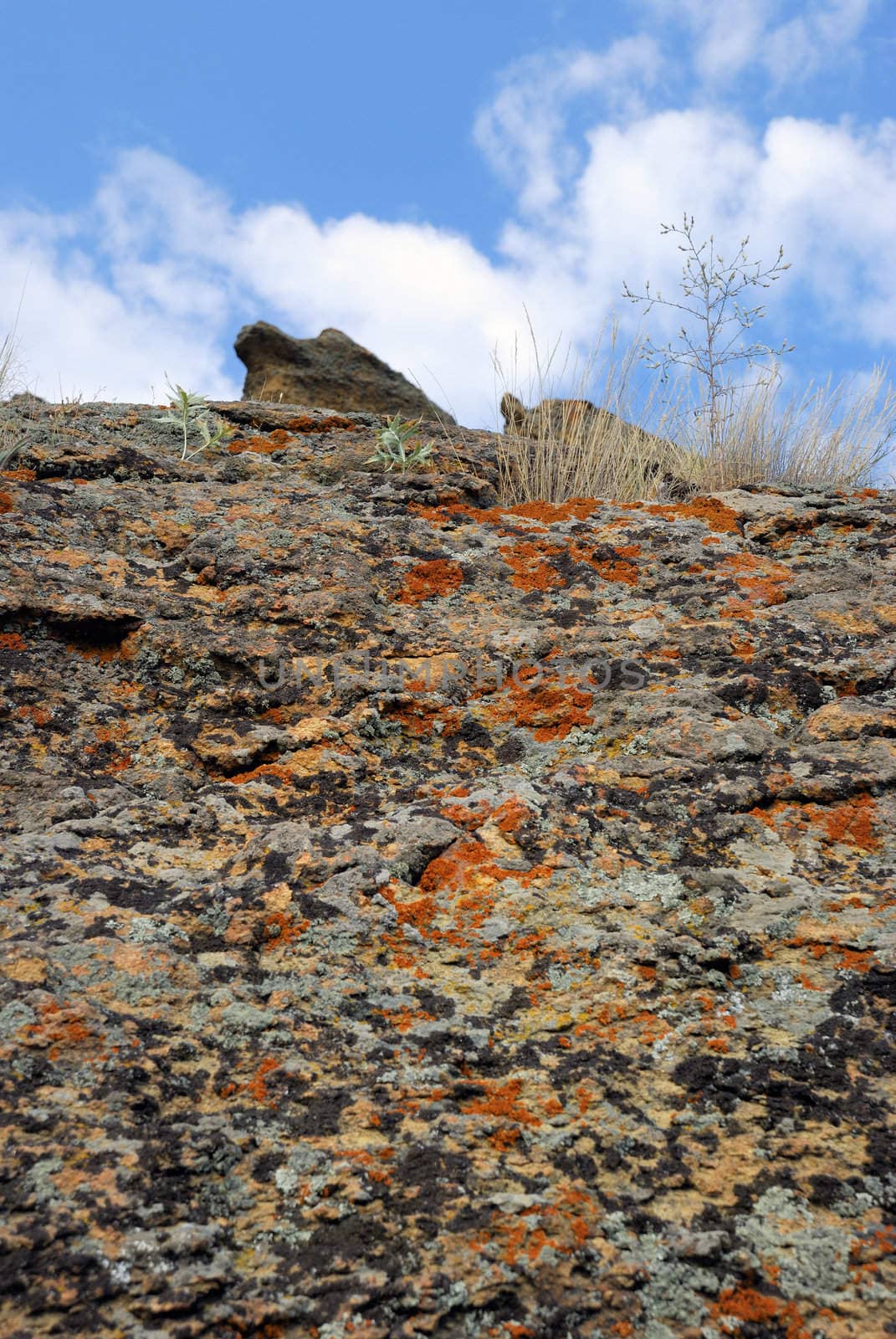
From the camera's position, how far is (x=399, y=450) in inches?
176

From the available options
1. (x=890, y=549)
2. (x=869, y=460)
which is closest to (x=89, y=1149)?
(x=890, y=549)

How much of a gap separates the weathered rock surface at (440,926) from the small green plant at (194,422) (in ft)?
2.36

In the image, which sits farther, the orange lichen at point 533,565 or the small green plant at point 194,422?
the small green plant at point 194,422

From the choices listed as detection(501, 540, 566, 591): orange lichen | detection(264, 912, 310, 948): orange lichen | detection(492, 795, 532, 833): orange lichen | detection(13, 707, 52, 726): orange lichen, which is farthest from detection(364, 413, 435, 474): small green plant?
detection(264, 912, 310, 948): orange lichen

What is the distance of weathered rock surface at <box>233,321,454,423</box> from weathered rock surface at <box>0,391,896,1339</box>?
18.6ft

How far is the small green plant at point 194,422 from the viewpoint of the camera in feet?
14.9

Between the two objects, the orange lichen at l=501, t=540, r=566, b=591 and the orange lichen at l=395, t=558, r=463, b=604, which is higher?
the orange lichen at l=501, t=540, r=566, b=591

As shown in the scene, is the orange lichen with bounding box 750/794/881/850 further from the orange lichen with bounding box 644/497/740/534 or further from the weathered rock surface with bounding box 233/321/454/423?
the weathered rock surface with bounding box 233/321/454/423

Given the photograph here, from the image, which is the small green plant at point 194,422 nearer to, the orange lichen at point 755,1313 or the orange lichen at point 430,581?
the orange lichen at point 430,581

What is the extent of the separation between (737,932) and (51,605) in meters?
2.24

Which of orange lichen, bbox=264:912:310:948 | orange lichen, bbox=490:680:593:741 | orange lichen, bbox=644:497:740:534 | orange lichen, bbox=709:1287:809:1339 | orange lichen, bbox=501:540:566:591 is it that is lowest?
orange lichen, bbox=709:1287:809:1339

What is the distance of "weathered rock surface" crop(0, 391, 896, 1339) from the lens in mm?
1553

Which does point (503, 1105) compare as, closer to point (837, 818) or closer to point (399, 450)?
point (837, 818)

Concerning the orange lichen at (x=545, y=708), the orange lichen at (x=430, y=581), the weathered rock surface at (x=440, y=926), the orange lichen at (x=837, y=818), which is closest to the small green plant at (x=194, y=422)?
the weathered rock surface at (x=440, y=926)
